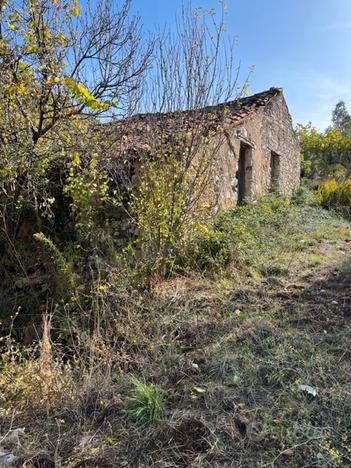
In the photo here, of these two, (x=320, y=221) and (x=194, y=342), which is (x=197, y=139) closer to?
(x=194, y=342)

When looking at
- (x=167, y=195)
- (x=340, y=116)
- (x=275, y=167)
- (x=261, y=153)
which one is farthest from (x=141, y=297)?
(x=340, y=116)

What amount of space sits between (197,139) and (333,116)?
31.1m

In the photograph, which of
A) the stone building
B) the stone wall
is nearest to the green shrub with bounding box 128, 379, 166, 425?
the stone wall

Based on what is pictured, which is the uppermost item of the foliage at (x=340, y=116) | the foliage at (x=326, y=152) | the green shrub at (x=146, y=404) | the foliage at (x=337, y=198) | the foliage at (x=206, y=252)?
the foliage at (x=340, y=116)

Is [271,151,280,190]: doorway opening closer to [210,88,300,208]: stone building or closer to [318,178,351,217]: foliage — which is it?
[210,88,300,208]: stone building

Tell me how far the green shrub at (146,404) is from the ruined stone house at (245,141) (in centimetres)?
326

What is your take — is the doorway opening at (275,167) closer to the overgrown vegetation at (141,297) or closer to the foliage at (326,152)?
the overgrown vegetation at (141,297)

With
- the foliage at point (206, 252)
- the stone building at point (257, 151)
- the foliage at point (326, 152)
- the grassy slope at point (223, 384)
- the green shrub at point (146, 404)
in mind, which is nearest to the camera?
the grassy slope at point (223, 384)

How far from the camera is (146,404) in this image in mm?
2762

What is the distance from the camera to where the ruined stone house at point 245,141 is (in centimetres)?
514

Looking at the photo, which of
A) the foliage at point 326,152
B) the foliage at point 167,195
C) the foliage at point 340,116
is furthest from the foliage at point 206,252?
the foliage at point 340,116

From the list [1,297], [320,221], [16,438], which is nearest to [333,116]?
[320,221]

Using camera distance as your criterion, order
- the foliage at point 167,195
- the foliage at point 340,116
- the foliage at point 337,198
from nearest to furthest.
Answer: the foliage at point 167,195 → the foliage at point 337,198 → the foliage at point 340,116

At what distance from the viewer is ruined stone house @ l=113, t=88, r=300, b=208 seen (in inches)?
203
